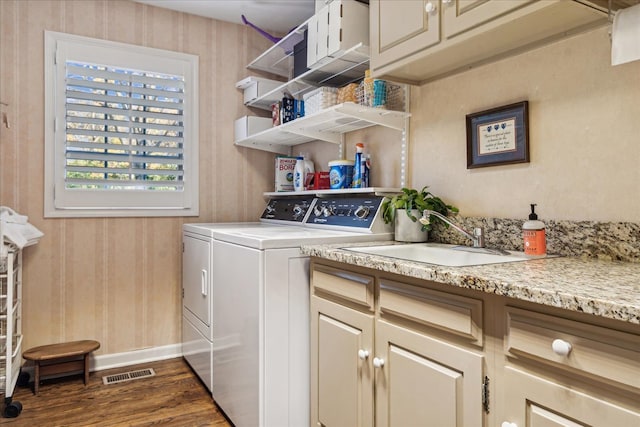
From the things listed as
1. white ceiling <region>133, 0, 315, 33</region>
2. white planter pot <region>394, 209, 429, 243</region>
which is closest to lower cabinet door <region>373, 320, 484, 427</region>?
white planter pot <region>394, 209, 429, 243</region>

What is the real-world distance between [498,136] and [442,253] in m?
0.53

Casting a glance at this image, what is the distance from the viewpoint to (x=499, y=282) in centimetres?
100

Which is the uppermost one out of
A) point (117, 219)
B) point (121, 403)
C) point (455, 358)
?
point (117, 219)

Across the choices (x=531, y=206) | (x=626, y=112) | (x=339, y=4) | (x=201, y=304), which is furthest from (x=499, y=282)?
(x=201, y=304)

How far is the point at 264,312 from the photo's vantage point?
1770mm

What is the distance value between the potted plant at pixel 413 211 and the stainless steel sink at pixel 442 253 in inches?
2.5

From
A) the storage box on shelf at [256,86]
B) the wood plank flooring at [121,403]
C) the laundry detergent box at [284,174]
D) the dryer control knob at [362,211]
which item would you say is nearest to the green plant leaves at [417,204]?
the dryer control knob at [362,211]

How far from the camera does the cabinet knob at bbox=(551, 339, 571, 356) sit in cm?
88

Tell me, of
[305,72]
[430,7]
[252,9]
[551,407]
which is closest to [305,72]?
[305,72]

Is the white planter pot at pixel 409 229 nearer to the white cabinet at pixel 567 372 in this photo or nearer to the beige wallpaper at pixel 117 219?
the white cabinet at pixel 567 372

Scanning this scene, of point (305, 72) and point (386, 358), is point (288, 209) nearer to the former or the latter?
point (305, 72)

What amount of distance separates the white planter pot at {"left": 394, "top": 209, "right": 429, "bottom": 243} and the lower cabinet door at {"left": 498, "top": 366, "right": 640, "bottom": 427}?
940 millimetres

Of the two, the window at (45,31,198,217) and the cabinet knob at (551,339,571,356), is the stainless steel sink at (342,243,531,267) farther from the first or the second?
the window at (45,31,198,217)

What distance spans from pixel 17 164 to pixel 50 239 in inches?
19.0
